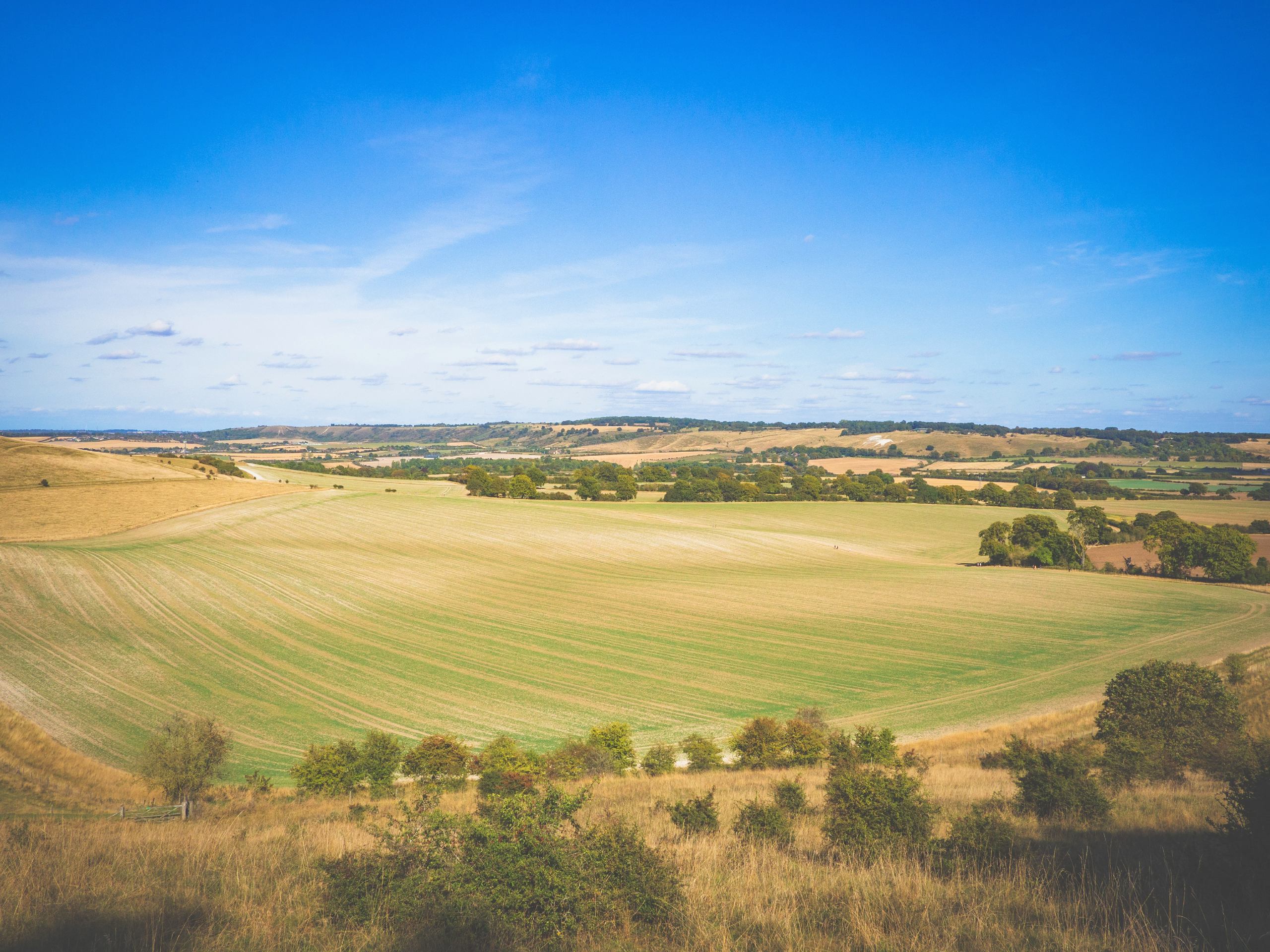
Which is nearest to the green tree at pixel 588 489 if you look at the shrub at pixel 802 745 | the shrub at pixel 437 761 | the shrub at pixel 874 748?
the shrub at pixel 802 745

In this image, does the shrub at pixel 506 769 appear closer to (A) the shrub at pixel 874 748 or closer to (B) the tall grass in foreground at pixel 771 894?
(B) the tall grass in foreground at pixel 771 894

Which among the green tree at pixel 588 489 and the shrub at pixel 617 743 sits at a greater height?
the green tree at pixel 588 489

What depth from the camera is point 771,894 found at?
6.68 meters

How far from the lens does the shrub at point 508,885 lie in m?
5.87

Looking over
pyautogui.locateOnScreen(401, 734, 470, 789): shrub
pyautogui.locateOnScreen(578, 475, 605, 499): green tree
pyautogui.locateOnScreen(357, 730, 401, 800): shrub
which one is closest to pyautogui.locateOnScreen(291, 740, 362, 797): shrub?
pyautogui.locateOnScreen(357, 730, 401, 800): shrub

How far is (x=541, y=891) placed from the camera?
609 cm

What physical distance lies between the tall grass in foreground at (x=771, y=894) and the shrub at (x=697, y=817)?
33 centimetres

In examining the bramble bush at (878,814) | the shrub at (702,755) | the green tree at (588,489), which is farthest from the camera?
the green tree at (588,489)

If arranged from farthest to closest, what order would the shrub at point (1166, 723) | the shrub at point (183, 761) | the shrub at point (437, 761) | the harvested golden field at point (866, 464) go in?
1. the harvested golden field at point (866, 464)
2. the shrub at point (437, 761)
3. the shrub at point (183, 761)
4. the shrub at point (1166, 723)

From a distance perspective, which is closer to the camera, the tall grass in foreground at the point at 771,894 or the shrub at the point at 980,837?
the tall grass in foreground at the point at 771,894

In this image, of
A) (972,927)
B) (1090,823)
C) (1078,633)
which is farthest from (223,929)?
(1078,633)

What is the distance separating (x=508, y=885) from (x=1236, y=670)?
35.9m

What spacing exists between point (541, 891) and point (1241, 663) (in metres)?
37.5

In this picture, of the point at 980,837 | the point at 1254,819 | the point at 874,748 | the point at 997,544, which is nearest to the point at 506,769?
the point at 874,748
